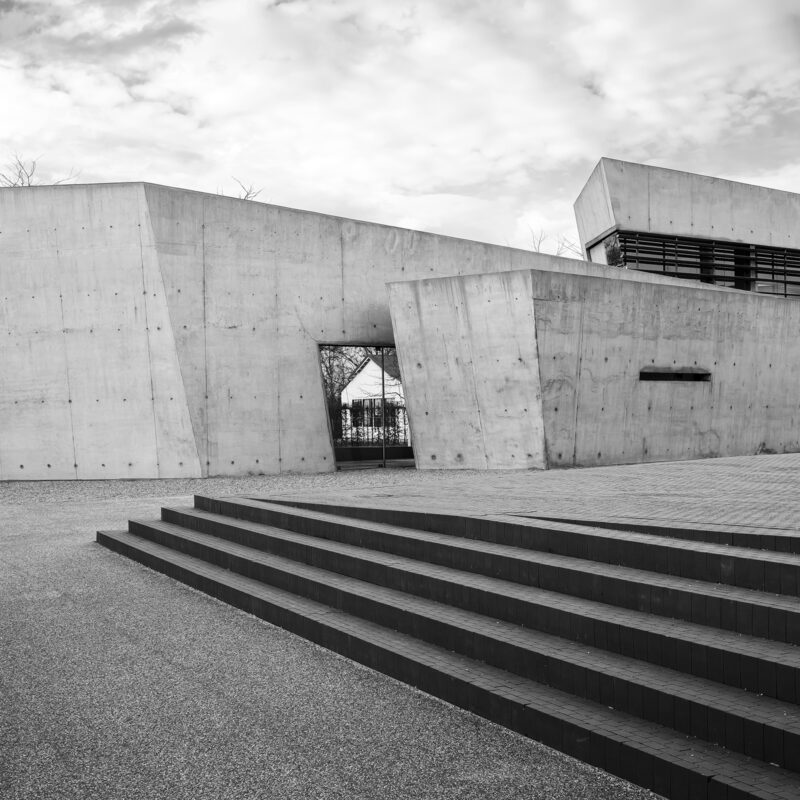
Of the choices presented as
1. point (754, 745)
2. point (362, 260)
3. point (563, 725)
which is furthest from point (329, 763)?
point (362, 260)

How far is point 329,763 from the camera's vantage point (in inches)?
145

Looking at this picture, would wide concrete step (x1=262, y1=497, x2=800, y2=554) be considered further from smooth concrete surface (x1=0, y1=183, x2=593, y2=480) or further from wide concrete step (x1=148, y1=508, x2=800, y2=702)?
smooth concrete surface (x1=0, y1=183, x2=593, y2=480)

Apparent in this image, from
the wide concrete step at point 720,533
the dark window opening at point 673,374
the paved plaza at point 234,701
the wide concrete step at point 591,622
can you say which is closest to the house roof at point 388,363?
the dark window opening at point 673,374

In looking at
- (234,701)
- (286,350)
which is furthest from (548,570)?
(286,350)

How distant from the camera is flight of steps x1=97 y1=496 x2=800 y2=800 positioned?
3.28m

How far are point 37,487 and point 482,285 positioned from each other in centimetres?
875

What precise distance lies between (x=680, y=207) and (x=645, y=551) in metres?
20.3

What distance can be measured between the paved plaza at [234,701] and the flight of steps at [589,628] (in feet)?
0.55

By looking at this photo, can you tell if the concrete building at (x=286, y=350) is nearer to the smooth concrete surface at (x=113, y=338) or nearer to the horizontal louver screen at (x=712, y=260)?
the smooth concrete surface at (x=113, y=338)

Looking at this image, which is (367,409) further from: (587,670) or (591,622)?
(587,670)

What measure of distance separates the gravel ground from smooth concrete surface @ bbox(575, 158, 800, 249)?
721 inches

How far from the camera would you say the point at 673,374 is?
15.8 metres

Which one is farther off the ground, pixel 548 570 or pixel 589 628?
pixel 548 570

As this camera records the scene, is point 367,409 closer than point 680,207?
Yes
